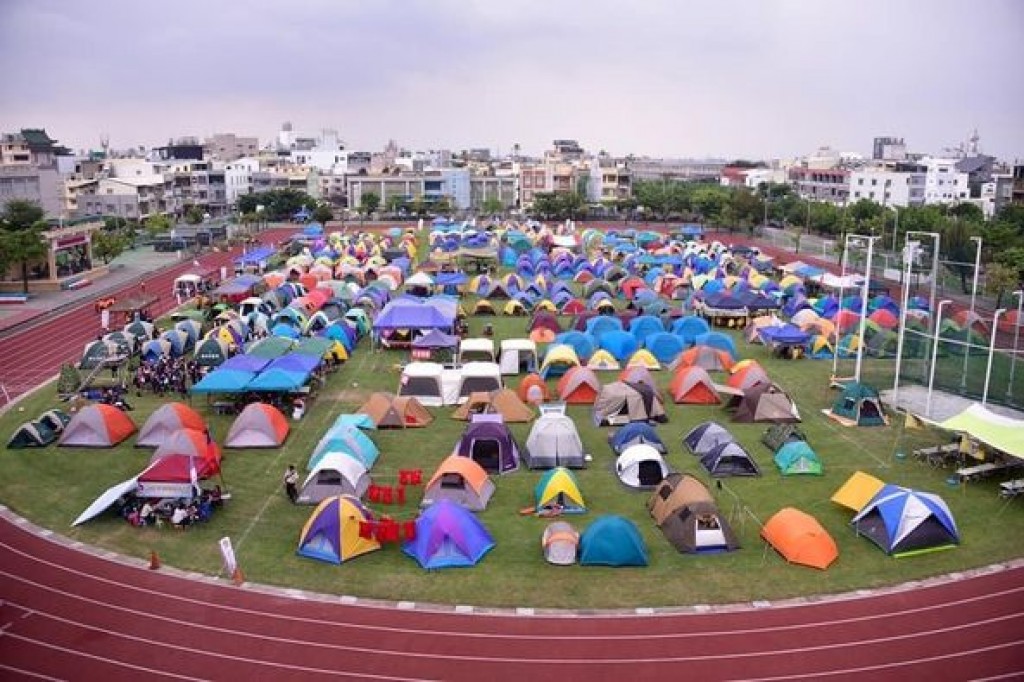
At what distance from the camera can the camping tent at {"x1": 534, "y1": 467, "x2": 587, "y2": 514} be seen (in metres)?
15.4

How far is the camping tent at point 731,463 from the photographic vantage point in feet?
56.5

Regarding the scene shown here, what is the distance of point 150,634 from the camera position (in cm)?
1160

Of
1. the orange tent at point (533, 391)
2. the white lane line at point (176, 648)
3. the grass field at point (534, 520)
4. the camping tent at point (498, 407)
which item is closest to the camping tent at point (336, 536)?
the grass field at point (534, 520)

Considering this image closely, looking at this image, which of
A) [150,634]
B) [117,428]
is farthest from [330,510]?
[117,428]

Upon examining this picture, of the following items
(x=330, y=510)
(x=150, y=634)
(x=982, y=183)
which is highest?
(x=982, y=183)

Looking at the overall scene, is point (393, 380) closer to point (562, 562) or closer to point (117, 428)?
point (117, 428)

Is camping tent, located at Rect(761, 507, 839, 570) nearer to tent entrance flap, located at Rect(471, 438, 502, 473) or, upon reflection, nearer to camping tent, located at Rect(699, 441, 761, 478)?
camping tent, located at Rect(699, 441, 761, 478)

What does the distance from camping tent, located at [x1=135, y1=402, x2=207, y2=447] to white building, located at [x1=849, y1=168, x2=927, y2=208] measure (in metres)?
71.6

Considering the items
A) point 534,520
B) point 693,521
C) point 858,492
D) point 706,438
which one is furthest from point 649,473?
point 858,492

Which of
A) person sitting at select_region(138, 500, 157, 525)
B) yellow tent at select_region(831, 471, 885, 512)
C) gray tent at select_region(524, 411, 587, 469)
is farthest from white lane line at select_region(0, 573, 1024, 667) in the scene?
gray tent at select_region(524, 411, 587, 469)

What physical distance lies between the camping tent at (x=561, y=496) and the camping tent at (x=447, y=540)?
1687 millimetres

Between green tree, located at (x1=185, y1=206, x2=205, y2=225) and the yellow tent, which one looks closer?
the yellow tent

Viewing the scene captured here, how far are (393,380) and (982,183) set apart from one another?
82.5 meters

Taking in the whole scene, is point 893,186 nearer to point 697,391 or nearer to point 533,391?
point 697,391
